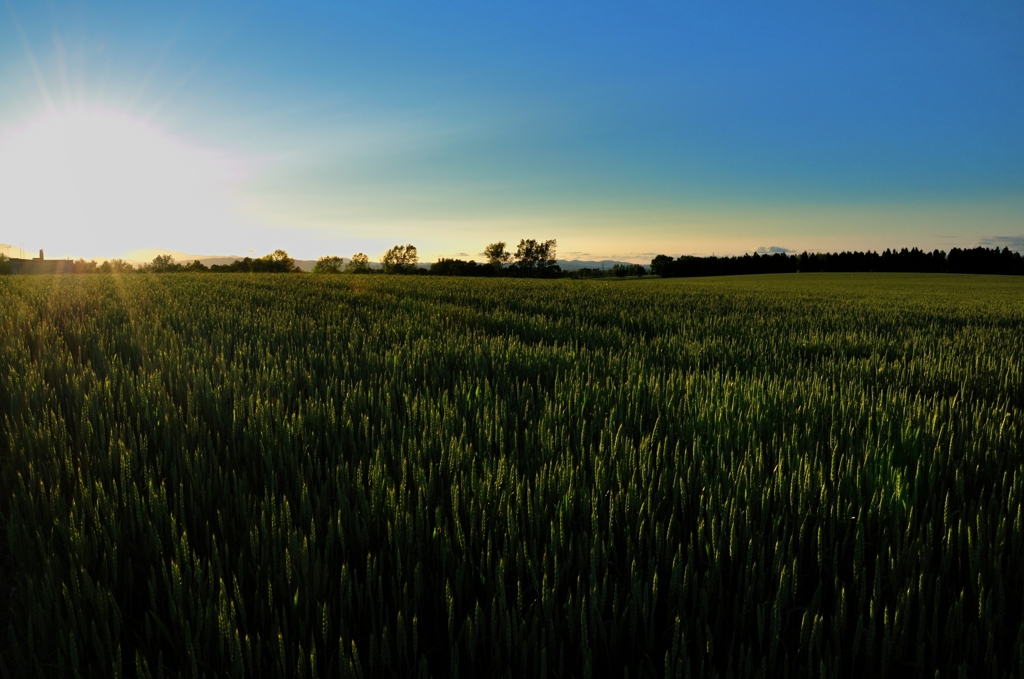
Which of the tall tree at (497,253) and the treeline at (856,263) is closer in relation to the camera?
the treeline at (856,263)

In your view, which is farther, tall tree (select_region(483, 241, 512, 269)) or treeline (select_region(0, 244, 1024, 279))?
tall tree (select_region(483, 241, 512, 269))

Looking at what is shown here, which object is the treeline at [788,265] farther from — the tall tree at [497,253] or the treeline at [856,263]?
the tall tree at [497,253]

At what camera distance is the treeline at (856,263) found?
80.1 metres

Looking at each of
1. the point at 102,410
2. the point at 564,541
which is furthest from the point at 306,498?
the point at 102,410

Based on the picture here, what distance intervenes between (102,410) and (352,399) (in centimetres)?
115

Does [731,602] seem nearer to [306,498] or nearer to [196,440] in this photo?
[306,498]

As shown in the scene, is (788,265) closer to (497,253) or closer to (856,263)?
(856,263)

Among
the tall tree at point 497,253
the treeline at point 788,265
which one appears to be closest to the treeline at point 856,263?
the treeline at point 788,265

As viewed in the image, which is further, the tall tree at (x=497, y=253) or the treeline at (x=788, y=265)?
the tall tree at (x=497, y=253)

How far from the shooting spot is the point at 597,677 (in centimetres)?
108

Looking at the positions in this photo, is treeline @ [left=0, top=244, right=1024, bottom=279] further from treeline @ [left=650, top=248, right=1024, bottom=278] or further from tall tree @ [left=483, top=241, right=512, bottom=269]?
tall tree @ [left=483, top=241, right=512, bottom=269]

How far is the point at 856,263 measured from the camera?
8462cm

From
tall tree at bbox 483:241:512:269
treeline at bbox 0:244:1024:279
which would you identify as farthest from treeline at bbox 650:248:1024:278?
tall tree at bbox 483:241:512:269

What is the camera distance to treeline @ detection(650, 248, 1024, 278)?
8012 centimetres
